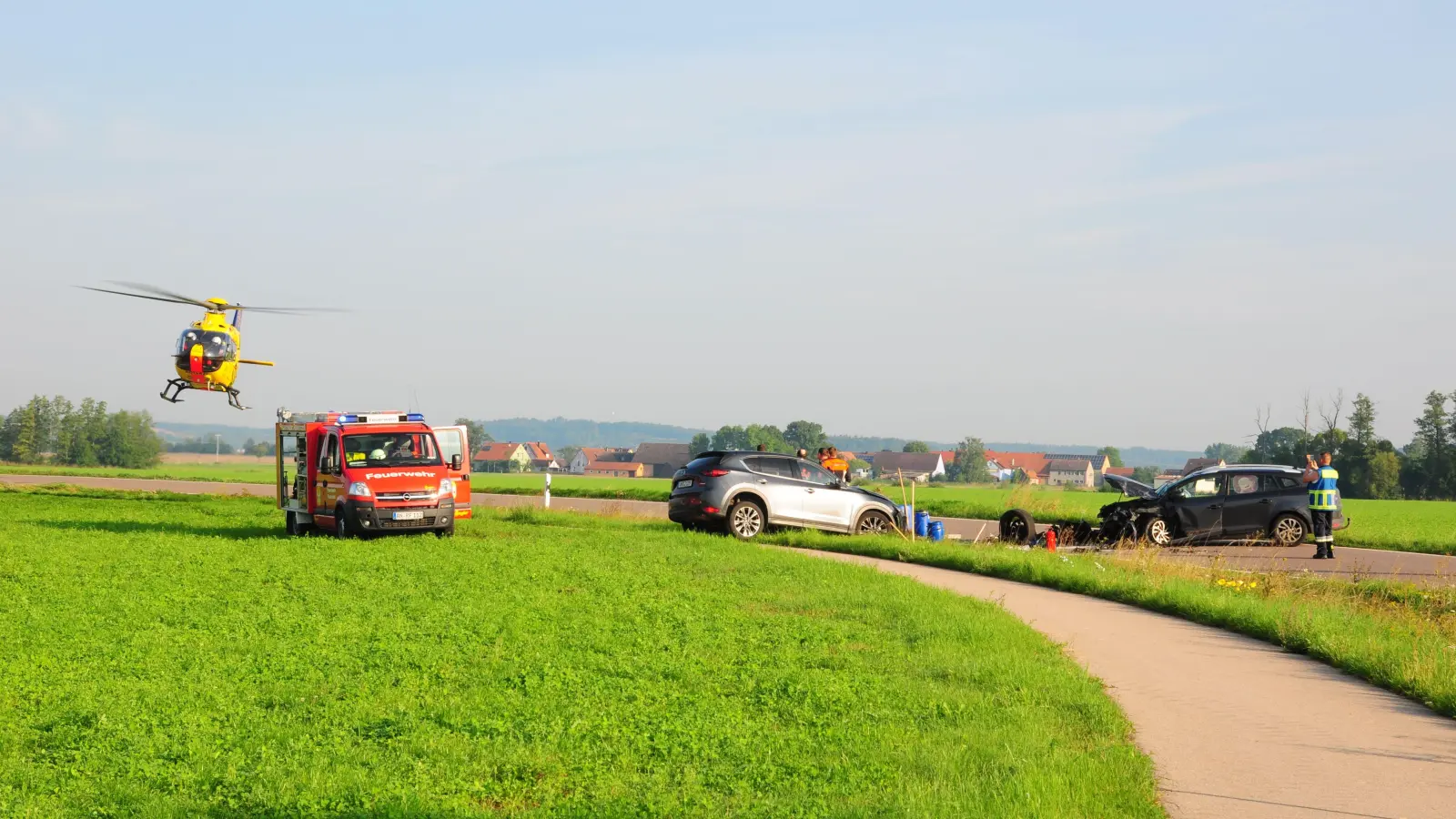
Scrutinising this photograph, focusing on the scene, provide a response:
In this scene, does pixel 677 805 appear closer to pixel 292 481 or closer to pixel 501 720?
pixel 501 720

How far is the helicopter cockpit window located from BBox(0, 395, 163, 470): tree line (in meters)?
78.6

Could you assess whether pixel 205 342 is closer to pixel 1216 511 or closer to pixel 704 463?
pixel 704 463

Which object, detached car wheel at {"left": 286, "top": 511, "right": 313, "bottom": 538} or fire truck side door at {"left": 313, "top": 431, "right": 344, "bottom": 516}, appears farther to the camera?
detached car wheel at {"left": 286, "top": 511, "right": 313, "bottom": 538}

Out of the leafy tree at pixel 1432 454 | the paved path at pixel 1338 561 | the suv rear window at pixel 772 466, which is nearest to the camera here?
the paved path at pixel 1338 561

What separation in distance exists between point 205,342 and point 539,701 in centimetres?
3651

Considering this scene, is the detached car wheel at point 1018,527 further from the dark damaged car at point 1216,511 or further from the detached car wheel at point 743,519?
the detached car wheel at point 743,519

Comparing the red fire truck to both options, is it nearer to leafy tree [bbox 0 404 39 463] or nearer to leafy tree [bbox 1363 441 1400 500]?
leafy tree [bbox 1363 441 1400 500]

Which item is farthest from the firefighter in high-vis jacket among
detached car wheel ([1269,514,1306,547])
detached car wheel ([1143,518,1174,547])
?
detached car wheel ([1143,518,1174,547])

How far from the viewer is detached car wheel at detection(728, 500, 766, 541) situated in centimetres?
2425

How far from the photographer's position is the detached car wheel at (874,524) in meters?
25.2

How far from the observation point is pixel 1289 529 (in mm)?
25109

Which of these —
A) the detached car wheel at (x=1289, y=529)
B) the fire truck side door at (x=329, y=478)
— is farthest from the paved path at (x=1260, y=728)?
the fire truck side door at (x=329, y=478)

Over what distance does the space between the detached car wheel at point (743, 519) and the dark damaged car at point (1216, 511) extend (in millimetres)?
4908

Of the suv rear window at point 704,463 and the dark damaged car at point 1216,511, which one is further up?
the suv rear window at point 704,463
